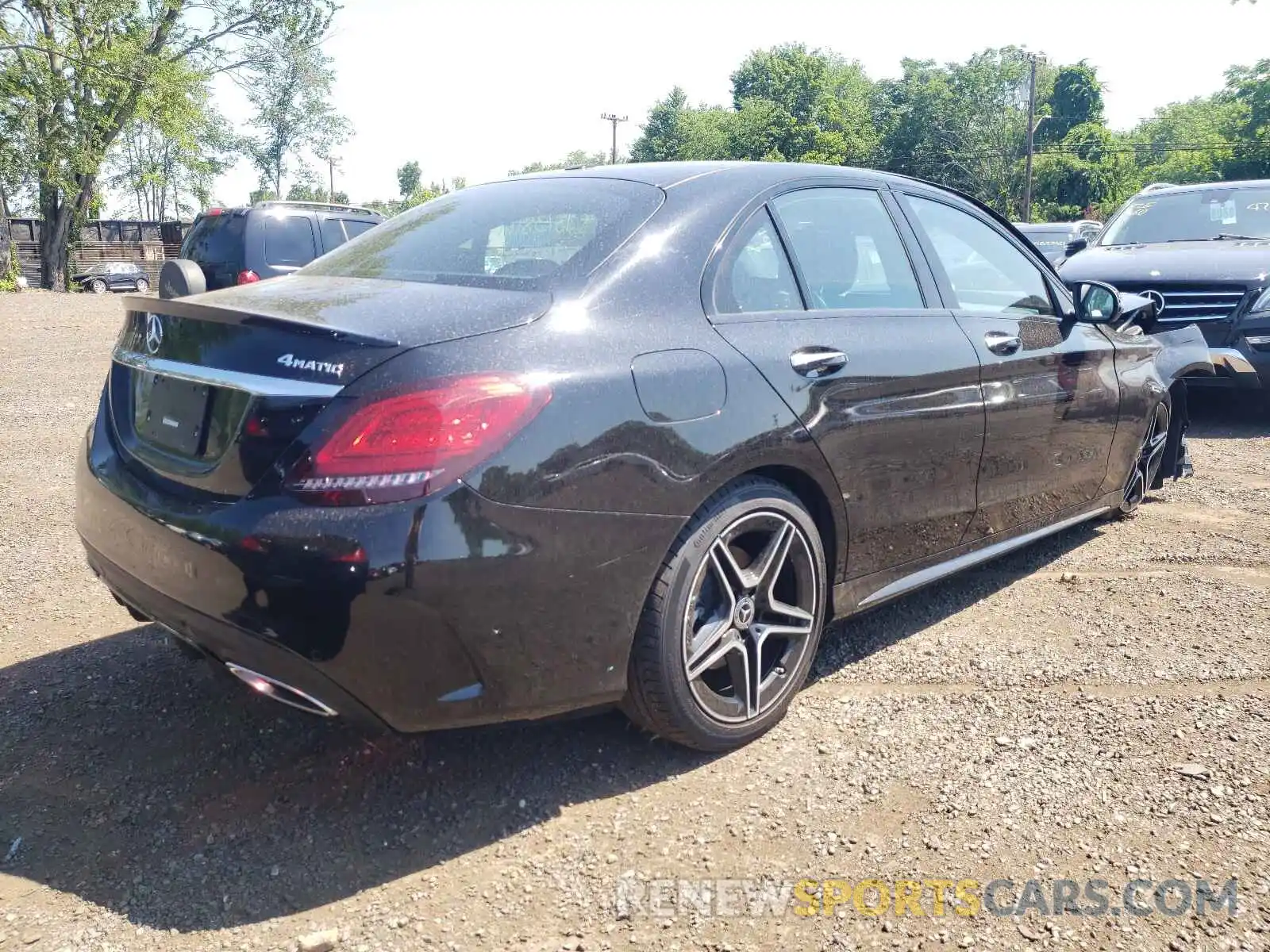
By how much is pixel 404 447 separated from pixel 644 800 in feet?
3.67

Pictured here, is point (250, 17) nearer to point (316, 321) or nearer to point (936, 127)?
point (316, 321)

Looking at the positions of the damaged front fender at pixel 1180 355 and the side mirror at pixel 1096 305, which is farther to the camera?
the damaged front fender at pixel 1180 355

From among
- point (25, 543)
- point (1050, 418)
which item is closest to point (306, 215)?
point (25, 543)

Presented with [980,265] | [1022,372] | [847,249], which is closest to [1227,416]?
[980,265]

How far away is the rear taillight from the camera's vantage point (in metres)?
2.09

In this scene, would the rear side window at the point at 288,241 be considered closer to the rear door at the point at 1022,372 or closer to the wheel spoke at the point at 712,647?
the rear door at the point at 1022,372

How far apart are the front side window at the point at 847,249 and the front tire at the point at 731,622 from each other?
74cm

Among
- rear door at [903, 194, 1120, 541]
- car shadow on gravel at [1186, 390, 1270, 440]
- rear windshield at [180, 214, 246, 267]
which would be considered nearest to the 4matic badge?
rear door at [903, 194, 1120, 541]

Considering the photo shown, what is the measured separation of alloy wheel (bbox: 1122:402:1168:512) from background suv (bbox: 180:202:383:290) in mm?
8601

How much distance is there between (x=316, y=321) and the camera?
230 cm

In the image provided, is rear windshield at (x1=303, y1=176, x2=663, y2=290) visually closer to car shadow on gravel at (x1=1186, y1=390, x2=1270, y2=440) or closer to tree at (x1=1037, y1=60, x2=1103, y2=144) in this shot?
car shadow on gravel at (x1=1186, y1=390, x2=1270, y2=440)

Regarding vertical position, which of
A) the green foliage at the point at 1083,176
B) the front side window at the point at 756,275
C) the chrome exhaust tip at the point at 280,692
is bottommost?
the chrome exhaust tip at the point at 280,692

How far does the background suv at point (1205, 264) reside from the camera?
23.5ft

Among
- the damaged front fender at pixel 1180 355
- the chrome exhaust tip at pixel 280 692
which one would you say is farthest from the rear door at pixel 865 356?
the damaged front fender at pixel 1180 355
